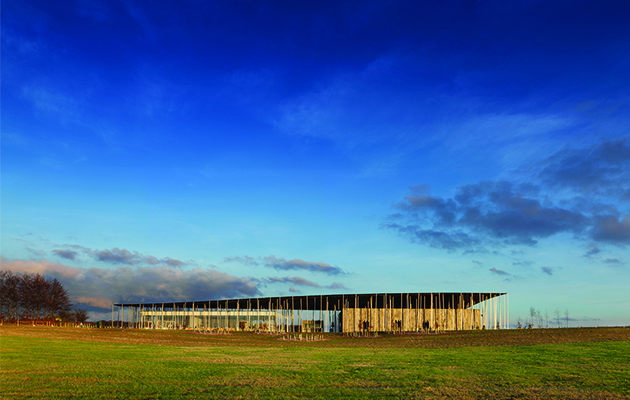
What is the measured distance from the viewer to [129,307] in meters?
63.7

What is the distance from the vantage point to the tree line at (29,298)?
67.3 m

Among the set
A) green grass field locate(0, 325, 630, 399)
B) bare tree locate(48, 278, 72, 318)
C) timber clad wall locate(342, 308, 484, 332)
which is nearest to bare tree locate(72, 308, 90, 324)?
bare tree locate(48, 278, 72, 318)

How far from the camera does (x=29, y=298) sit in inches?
2687

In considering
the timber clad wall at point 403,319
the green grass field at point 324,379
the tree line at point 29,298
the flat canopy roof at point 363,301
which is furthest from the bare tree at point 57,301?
the green grass field at point 324,379

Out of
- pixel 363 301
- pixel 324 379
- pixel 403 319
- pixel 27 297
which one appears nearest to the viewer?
pixel 324 379

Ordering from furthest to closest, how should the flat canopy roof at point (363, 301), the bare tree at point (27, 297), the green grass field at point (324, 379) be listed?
the bare tree at point (27, 297), the flat canopy roof at point (363, 301), the green grass field at point (324, 379)

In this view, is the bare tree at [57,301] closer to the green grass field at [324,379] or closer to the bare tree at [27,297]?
the bare tree at [27,297]

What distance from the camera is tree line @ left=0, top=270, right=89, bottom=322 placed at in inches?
2650

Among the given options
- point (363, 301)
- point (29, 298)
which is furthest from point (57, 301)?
point (363, 301)

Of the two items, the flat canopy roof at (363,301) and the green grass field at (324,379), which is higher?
the green grass field at (324,379)

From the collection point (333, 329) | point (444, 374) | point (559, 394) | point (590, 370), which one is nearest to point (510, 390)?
point (559, 394)

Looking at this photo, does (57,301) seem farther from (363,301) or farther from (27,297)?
(363,301)

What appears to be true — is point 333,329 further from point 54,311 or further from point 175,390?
point 175,390

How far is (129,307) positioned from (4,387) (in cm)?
5845
